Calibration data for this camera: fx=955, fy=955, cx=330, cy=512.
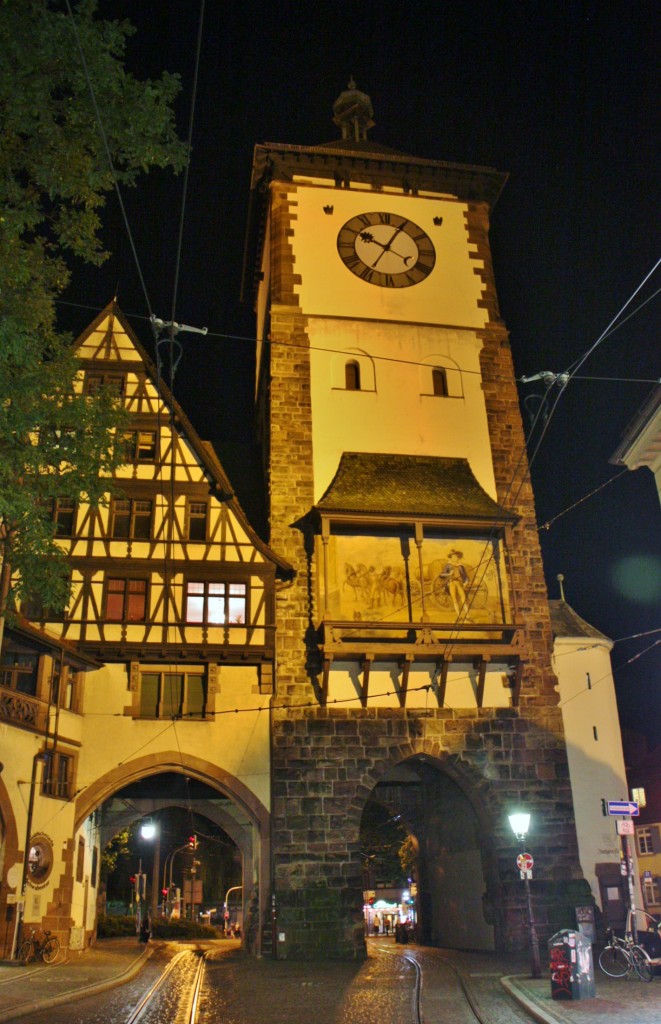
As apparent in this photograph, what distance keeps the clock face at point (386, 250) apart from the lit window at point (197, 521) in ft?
27.2

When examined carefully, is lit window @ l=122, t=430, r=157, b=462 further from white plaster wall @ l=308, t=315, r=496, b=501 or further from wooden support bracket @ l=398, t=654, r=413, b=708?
wooden support bracket @ l=398, t=654, r=413, b=708

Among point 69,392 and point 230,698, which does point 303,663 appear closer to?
point 230,698

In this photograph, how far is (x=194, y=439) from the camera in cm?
2331

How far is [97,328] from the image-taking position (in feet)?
80.2

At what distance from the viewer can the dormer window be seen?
25375mm

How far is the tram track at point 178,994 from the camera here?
11945 mm

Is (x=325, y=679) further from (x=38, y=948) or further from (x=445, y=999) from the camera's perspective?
(x=445, y=999)

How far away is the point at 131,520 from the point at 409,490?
6643 millimetres

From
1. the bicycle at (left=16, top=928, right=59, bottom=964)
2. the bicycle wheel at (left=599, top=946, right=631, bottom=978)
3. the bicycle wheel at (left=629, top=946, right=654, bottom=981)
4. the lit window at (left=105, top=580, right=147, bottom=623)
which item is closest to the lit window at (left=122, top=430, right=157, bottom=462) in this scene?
the lit window at (left=105, top=580, right=147, bottom=623)

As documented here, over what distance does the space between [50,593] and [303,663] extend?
29.8 feet

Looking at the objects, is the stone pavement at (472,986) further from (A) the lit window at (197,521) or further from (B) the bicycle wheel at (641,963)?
(A) the lit window at (197,521)

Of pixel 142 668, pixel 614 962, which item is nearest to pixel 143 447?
pixel 142 668

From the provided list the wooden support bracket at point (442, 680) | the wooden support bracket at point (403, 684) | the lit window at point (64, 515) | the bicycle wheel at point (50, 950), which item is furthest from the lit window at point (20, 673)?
the wooden support bracket at point (442, 680)

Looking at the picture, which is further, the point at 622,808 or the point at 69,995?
the point at 622,808
